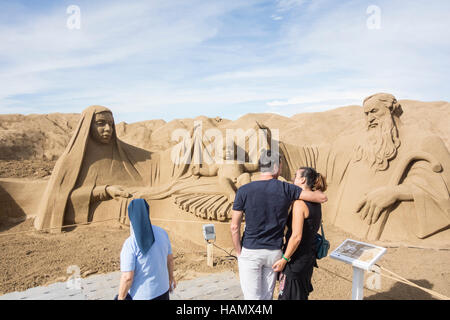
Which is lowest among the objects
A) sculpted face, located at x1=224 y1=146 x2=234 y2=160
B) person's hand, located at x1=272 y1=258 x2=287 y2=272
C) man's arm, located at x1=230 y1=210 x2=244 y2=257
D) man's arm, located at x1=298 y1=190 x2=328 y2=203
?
person's hand, located at x1=272 y1=258 x2=287 y2=272

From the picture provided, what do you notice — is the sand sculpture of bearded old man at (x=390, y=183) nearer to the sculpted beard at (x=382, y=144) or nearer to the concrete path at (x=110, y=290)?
the sculpted beard at (x=382, y=144)

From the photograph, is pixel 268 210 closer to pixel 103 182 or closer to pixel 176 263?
pixel 176 263

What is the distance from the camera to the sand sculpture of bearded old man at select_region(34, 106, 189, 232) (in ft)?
17.0

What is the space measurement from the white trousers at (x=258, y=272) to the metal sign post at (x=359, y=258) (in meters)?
0.55

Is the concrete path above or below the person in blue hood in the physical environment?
below

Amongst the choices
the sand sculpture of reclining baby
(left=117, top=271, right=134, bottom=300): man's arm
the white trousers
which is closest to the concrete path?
the white trousers

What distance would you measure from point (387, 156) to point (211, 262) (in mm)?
3388

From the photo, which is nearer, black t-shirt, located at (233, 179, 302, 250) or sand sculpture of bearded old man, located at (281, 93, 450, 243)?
black t-shirt, located at (233, 179, 302, 250)

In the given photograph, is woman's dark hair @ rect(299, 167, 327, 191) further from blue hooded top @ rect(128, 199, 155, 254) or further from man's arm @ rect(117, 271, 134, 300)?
→ man's arm @ rect(117, 271, 134, 300)

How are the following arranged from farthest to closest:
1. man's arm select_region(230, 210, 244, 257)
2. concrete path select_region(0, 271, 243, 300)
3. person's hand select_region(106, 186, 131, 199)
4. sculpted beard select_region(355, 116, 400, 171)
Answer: person's hand select_region(106, 186, 131, 199) < sculpted beard select_region(355, 116, 400, 171) < concrete path select_region(0, 271, 243, 300) < man's arm select_region(230, 210, 244, 257)

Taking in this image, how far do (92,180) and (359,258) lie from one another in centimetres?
471

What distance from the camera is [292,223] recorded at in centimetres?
200

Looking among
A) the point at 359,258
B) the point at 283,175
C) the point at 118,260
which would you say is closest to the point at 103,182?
the point at 118,260
